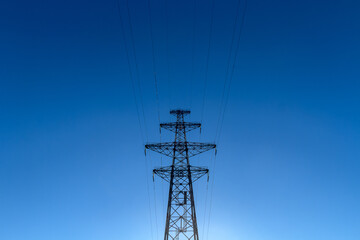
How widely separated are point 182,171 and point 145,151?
3.34m

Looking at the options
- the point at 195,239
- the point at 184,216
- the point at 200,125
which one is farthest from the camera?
the point at 200,125

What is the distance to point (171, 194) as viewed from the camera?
733 inches

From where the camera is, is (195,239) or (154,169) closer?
(195,239)

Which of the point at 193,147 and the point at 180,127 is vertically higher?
the point at 180,127

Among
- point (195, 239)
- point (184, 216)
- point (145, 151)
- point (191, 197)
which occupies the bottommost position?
point (195, 239)

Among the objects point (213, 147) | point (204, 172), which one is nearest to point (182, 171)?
point (204, 172)

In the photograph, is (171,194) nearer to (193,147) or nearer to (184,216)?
(184,216)

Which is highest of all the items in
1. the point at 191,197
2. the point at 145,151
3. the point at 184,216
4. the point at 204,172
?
the point at 145,151

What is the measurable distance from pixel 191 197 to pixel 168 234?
2879 millimetres

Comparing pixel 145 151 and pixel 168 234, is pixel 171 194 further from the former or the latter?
pixel 145 151

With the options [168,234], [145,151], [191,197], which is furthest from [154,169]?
[168,234]

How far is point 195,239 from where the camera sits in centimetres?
1680

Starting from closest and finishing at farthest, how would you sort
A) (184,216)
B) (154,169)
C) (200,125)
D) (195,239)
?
(195,239)
(184,216)
(154,169)
(200,125)

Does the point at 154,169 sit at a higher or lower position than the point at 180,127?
lower
